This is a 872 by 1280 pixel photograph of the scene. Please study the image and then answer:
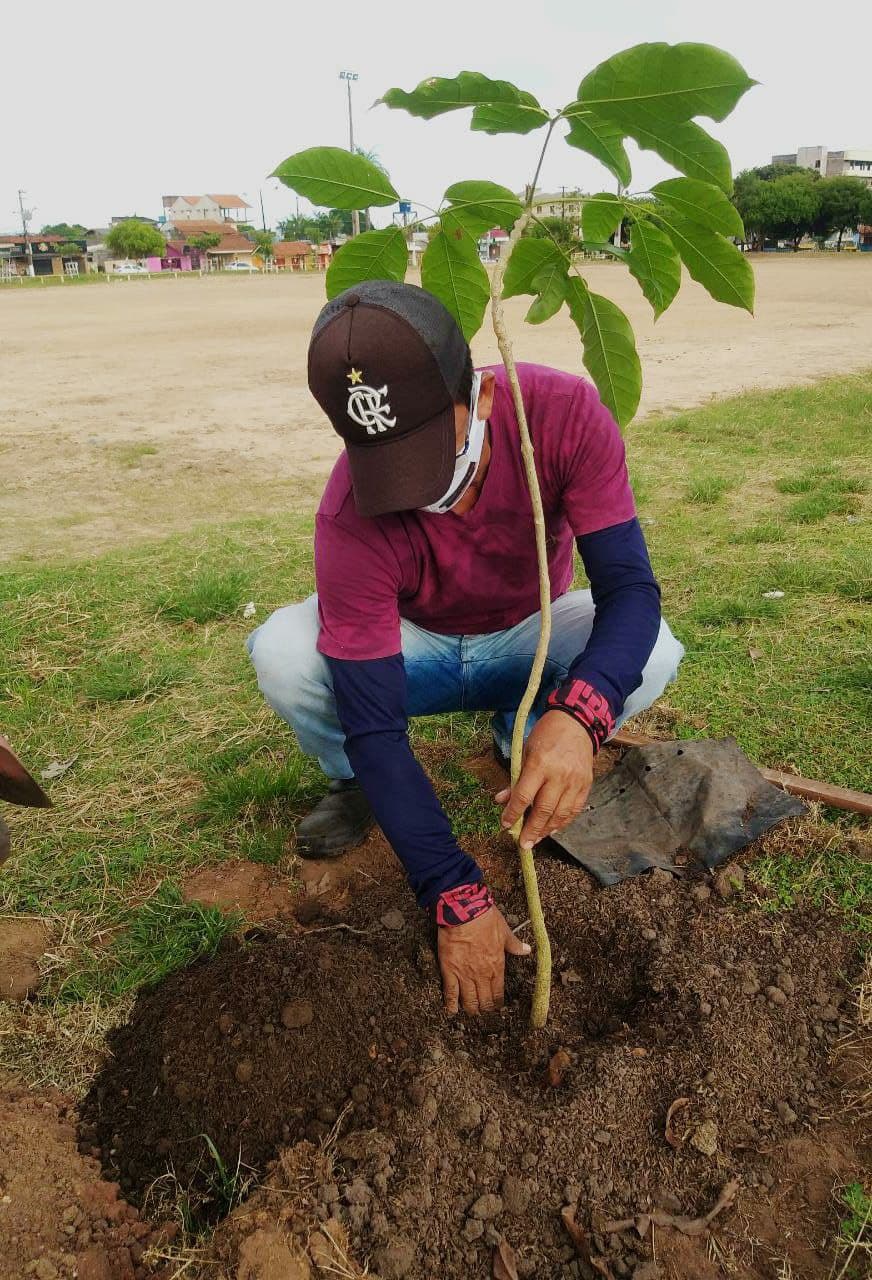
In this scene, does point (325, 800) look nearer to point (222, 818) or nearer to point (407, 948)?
point (222, 818)

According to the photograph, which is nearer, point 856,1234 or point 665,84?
point 665,84

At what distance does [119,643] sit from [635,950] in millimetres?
2291

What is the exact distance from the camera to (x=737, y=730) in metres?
2.61

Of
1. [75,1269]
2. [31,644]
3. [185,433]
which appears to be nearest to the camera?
[75,1269]

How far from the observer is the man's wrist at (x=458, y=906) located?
1.61m

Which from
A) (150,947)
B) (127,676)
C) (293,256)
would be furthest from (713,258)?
(293,256)

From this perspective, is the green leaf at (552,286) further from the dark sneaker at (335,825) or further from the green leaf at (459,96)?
the dark sneaker at (335,825)

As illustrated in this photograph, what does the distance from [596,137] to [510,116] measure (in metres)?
0.12

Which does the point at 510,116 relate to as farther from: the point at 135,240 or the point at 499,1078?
the point at 135,240

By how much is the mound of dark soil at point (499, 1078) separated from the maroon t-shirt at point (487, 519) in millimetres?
677

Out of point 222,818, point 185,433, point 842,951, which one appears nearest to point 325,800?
point 222,818

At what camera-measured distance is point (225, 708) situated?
2967 mm

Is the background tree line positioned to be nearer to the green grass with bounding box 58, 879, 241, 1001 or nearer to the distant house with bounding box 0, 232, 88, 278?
the distant house with bounding box 0, 232, 88, 278

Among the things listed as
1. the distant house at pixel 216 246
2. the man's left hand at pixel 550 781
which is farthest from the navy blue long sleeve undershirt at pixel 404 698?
the distant house at pixel 216 246
